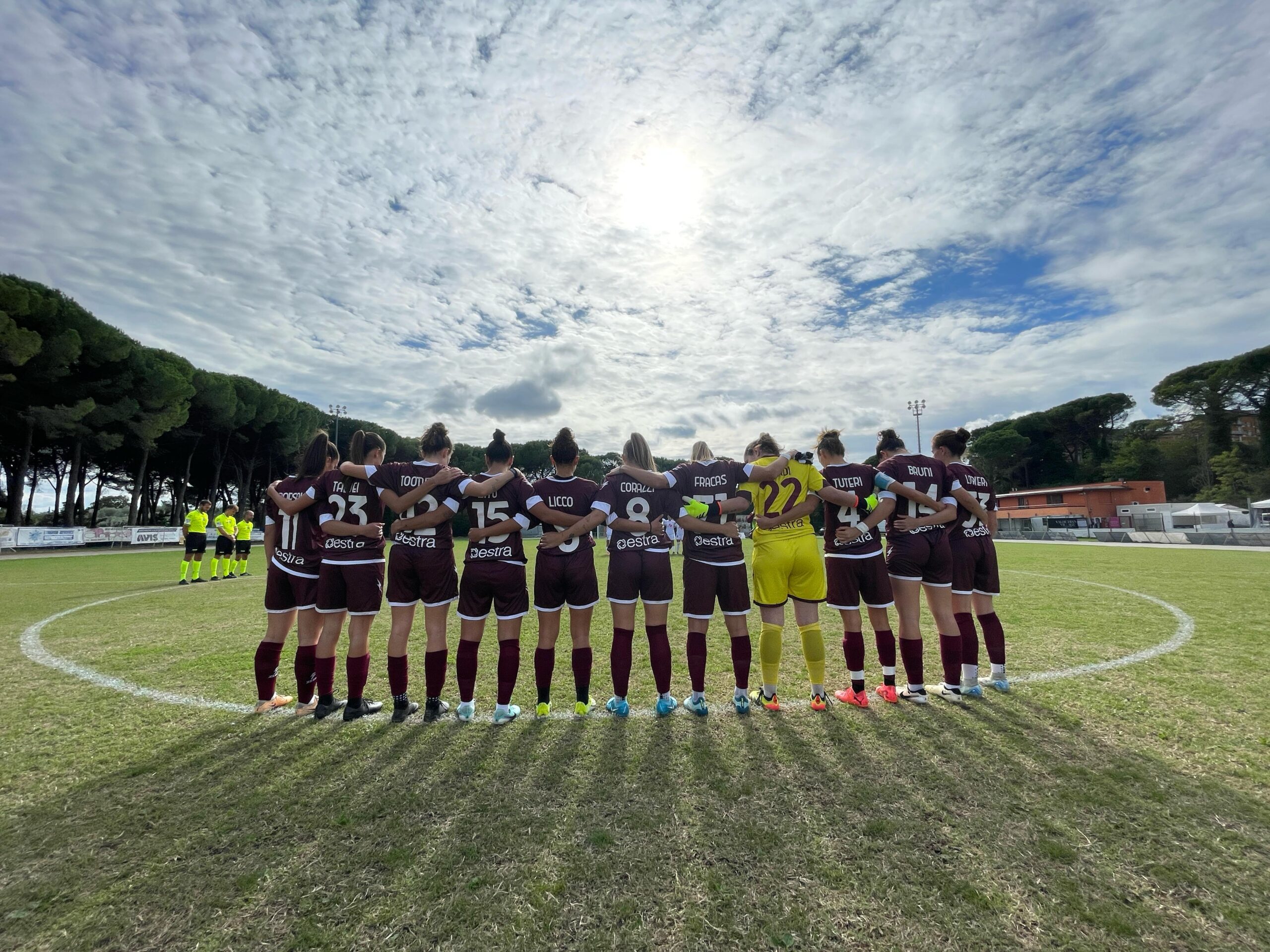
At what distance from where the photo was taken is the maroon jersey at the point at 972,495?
5527mm

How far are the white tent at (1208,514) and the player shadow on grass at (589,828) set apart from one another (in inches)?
2602

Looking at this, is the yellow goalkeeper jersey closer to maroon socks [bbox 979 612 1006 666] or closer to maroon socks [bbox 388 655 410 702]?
maroon socks [bbox 979 612 1006 666]

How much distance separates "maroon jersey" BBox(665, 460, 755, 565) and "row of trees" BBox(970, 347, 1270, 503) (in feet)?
255

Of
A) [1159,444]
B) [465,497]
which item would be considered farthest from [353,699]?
[1159,444]

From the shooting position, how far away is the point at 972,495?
542 centimetres

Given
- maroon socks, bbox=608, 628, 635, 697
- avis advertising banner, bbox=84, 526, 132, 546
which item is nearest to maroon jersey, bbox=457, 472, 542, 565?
maroon socks, bbox=608, 628, 635, 697

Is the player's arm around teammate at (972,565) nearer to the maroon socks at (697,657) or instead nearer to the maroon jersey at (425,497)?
the maroon socks at (697,657)

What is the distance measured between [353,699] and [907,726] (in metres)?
4.70

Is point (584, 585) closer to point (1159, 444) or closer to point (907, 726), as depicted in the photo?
point (907, 726)

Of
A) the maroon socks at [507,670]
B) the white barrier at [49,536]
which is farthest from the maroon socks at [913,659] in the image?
the white barrier at [49,536]

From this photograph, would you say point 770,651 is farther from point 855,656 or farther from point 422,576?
point 422,576

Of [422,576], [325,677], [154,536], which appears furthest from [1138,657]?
[154,536]

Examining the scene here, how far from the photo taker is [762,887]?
249 cm

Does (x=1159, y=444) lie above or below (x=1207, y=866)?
above
